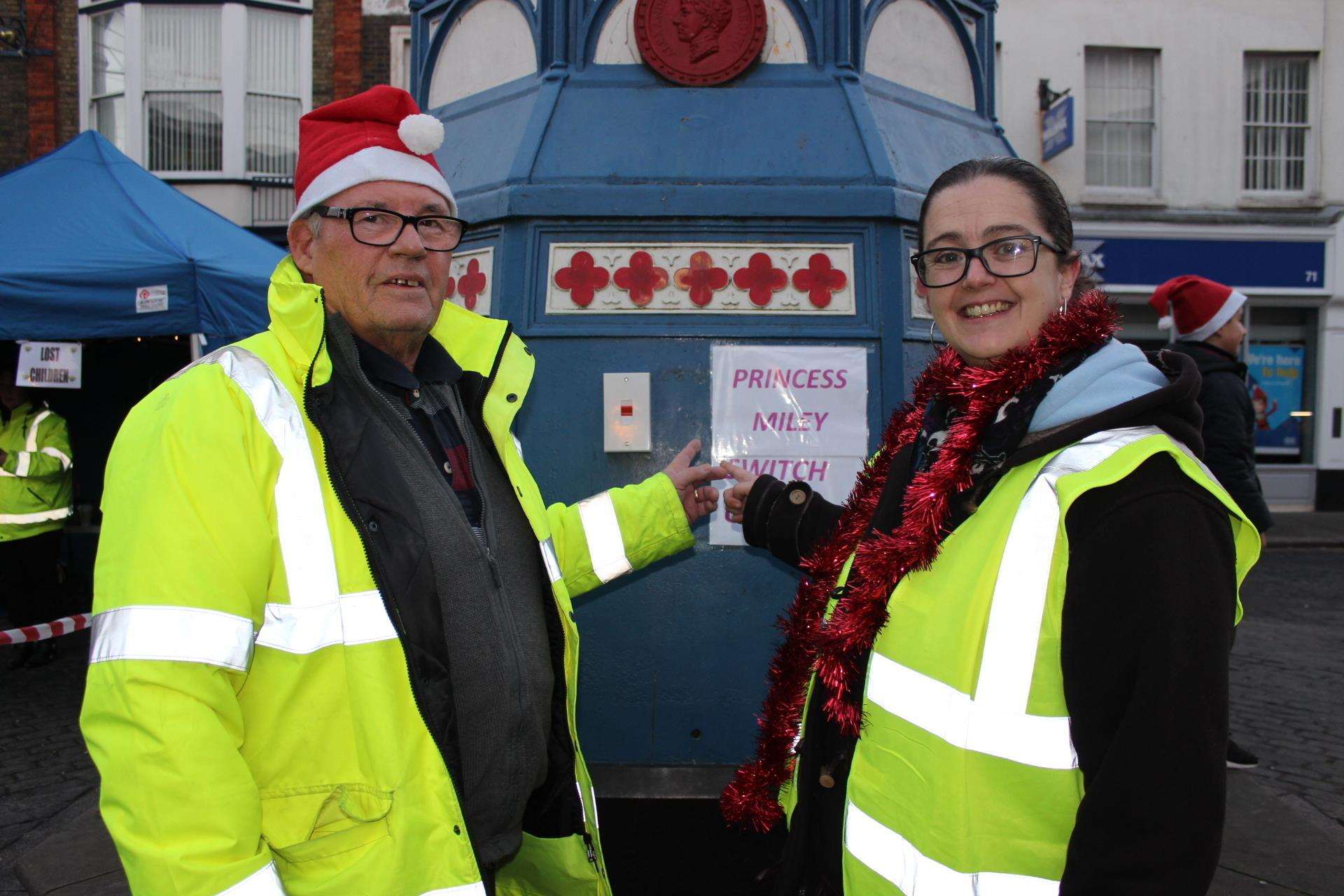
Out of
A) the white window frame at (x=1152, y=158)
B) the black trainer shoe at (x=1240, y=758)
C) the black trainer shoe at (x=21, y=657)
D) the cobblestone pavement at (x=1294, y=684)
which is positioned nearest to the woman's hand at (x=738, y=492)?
the cobblestone pavement at (x=1294, y=684)

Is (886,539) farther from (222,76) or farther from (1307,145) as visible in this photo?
(1307,145)

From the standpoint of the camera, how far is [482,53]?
3.58m

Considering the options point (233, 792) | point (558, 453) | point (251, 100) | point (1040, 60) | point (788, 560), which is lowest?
point (233, 792)

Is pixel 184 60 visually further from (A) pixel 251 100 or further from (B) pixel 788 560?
(B) pixel 788 560

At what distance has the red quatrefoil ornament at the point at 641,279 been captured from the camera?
123 inches

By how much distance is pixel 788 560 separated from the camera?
7.75ft

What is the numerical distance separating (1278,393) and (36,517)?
1456 cm

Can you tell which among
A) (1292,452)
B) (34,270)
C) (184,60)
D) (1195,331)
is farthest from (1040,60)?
(34,270)

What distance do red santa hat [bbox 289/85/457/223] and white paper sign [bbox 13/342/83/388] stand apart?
5.18 m

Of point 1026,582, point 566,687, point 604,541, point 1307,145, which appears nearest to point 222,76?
point 604,541

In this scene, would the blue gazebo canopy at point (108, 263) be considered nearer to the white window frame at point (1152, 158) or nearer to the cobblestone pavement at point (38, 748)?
the cobblestone pavement at point (38, 748)

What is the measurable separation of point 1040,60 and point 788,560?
12802 mm

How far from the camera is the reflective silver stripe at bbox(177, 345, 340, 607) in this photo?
5.04ft

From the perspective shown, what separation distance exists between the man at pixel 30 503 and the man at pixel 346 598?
5237 millimetres
